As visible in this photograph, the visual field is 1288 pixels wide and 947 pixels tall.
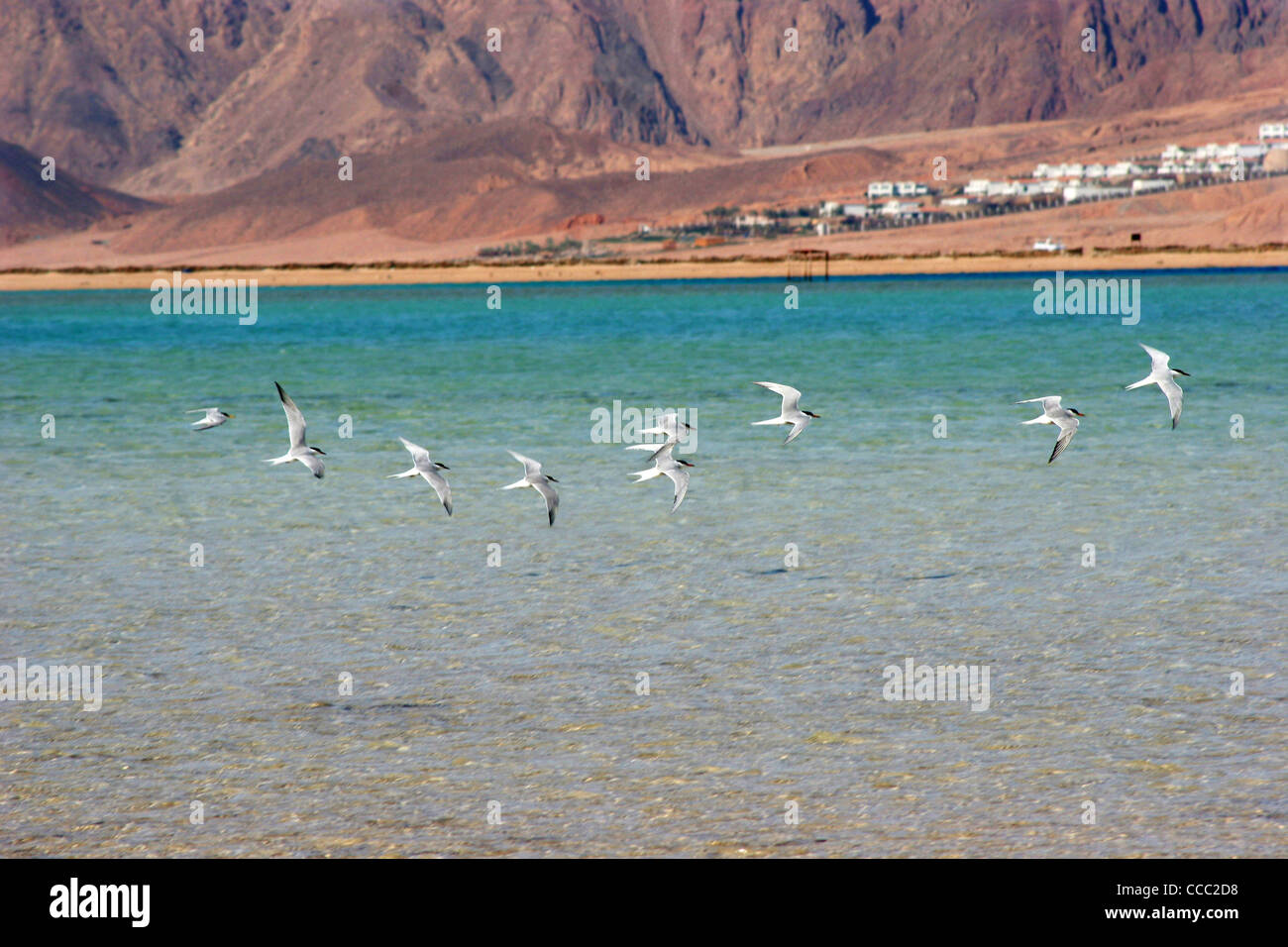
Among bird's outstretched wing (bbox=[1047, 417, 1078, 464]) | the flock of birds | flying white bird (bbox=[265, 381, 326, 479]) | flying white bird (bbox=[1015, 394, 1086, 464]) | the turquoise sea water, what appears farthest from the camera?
flying white bird (bbox=[1015, 394, 1086, 464])

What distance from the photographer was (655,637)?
55.2ft

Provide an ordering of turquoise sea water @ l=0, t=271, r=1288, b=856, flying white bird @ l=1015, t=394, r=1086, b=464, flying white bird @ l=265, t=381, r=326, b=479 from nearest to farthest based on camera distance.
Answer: turquoise sea water @ l=0, t=271, r=1288, b=856 → flying white bird @ l=265, t=381, r=326, b=479 → flying white bird @ l=1015, t=394, r=1086, b=464

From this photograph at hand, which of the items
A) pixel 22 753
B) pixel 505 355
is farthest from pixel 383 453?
pixel 505 355

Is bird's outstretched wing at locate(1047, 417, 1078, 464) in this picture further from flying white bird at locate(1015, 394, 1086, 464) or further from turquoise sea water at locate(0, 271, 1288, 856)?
turquoise sea water at locate(0, 271, 1288, 856)

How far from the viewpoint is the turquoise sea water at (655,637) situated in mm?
11828

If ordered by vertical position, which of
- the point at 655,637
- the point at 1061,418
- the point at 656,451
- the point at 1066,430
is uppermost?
the point at 1061,418

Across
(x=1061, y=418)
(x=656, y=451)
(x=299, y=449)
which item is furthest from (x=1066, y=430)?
(x=299, y=449)

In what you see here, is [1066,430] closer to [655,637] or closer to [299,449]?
[655,637]

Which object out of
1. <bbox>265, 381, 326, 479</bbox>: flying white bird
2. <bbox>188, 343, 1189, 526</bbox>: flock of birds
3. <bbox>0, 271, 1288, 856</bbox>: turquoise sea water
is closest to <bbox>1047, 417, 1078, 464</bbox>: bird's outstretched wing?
<bbox>188, 343, 1189, 526</bbox>: flock of birds

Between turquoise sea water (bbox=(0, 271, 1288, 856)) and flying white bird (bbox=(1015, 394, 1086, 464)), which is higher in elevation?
flying white bird (bbox=(1015, 394, 1086, 464))

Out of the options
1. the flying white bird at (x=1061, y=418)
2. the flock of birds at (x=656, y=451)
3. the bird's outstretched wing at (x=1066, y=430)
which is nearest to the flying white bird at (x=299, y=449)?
the flock of birds at (x=656, y=451)

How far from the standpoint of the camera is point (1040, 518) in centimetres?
2330

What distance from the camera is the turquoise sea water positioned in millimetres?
11828
